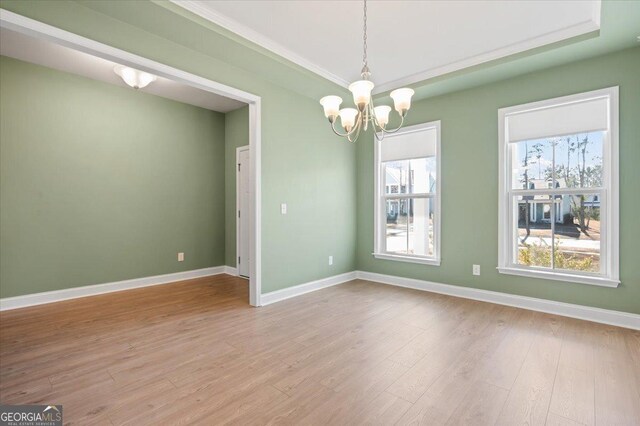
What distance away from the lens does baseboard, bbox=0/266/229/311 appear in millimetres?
3588

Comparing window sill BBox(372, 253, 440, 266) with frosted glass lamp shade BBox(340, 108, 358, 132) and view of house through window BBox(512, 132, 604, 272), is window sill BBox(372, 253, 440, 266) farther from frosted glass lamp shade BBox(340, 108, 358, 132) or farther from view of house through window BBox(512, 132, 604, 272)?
frosted glass lamp shade BBox(340, 108, 358, 132)

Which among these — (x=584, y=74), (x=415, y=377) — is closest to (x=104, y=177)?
(x=415, y=377)

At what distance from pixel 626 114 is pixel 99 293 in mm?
6508

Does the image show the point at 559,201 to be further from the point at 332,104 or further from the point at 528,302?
the point at 332,104

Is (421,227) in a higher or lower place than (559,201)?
lower

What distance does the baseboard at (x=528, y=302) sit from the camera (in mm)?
3039

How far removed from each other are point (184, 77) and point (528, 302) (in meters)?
4.49

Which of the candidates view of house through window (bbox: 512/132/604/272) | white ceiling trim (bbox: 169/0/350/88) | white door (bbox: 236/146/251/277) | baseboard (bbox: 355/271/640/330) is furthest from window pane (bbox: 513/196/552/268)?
white door (bbox: 236/146/251/277)

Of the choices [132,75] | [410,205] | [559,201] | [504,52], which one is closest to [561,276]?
[559,201]

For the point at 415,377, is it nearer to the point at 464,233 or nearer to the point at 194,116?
the point at 464,233

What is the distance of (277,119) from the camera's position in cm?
398

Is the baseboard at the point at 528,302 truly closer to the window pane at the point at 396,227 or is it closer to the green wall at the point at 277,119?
the window pane at the point at 396,227

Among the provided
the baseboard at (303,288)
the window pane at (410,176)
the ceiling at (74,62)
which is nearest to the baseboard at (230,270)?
the baseboard at (303,288)

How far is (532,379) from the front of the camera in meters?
2.12
